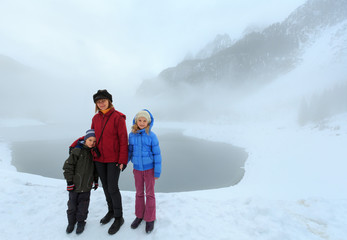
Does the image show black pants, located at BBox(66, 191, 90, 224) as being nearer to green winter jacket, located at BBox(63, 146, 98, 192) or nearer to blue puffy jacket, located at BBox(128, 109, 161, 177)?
green winter jacket, located at BBox(63, 146, 98, 192)

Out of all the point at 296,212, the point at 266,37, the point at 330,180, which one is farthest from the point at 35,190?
the point at 266,37

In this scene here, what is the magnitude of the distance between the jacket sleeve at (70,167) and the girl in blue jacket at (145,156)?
1.17 metres

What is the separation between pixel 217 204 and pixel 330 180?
30.8 ft

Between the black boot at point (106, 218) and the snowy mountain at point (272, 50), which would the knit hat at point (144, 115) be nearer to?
the black boot at point (106, 218)

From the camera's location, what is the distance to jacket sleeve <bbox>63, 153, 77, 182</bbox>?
3305mm

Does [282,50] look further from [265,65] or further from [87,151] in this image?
[87,151]

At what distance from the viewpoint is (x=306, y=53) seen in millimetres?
137625

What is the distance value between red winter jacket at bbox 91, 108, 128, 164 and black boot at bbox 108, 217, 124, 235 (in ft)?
4.54

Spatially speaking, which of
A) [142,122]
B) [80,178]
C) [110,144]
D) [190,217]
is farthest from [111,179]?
[190,217]

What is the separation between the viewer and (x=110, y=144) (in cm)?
341

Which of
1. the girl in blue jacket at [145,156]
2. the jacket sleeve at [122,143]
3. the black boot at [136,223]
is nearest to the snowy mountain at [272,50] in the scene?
the girl in blue jacket at [145,156]

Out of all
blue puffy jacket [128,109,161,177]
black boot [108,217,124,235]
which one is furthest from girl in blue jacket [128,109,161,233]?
black boot [108,217,124,235]

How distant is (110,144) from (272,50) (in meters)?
206

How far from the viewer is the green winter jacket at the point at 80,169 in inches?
132
